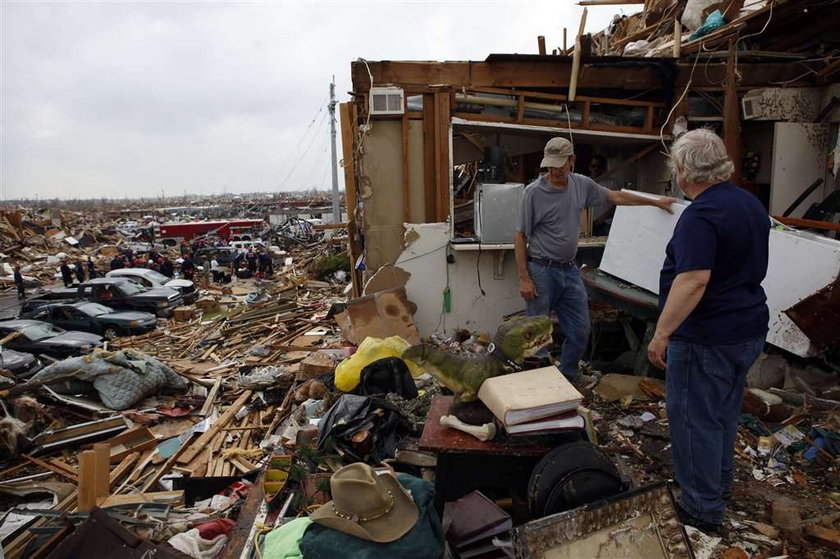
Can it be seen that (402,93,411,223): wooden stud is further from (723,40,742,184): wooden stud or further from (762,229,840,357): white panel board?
(762,229,840,357): white panel board

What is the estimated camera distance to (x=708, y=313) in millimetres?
2756

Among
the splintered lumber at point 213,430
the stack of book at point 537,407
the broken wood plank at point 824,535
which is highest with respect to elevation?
the stack of book at point 537,407

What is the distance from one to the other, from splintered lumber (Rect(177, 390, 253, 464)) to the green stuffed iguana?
4557 millimetres

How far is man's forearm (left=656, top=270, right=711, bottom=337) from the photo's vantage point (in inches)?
103

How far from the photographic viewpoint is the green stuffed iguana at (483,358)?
3279 millimetres

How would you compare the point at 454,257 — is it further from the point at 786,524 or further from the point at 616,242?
the point at 786,524

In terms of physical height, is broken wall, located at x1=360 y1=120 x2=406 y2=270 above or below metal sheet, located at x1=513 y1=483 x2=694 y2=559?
above

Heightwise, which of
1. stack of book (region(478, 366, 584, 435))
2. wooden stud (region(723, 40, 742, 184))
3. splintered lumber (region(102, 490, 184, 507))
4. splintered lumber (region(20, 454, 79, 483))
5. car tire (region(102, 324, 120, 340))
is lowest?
car tire (region(102, 324, 120, 340))

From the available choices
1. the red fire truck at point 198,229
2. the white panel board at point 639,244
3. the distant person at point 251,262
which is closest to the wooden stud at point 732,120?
the white panel board at point 639,244

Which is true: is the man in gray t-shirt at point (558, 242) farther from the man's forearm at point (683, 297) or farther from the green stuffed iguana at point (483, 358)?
the man's forearm at point (683, 297)

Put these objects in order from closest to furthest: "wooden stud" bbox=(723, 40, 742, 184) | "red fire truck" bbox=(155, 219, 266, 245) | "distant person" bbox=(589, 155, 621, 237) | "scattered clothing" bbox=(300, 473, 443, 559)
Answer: "scattered clothing" bbox=(300, 473, 443, 559) → "wooden stud" bbox=(723, 40, 742, 184) → "distant person" bbox=(589, 155, 621, 237) → "red fire truck" bbox=(155, 219, 266, 245)

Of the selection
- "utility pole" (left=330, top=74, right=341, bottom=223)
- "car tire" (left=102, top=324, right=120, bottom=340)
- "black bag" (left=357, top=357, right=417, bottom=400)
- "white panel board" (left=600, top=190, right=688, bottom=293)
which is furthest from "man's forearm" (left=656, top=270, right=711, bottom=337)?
"utility pole" (left=330, top=74, right=341, bottom=223)

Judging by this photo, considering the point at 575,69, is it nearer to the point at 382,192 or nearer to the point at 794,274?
the point at 382,192

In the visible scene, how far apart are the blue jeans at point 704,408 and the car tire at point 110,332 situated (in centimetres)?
1491
